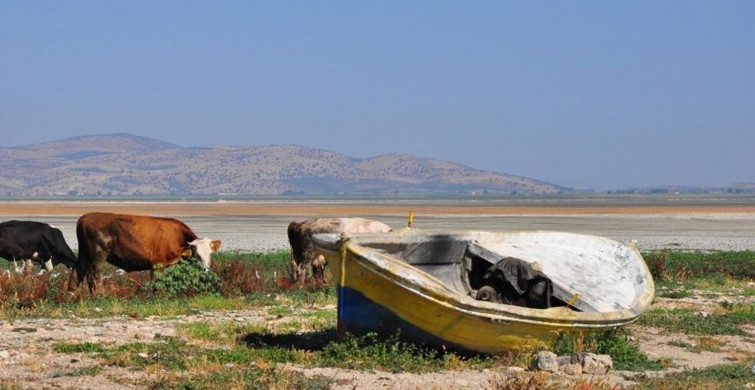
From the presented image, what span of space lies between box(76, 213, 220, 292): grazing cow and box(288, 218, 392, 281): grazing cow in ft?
11.7

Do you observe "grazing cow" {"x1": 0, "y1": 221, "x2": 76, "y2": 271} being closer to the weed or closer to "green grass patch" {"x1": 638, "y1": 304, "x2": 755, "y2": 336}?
the weed

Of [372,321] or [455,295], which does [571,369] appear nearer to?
[455,295]

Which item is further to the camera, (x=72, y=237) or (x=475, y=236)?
(x=72, y=237)

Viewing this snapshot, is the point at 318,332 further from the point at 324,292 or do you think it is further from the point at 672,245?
the point at 672,245

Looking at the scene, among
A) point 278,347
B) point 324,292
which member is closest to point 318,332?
point 278,347

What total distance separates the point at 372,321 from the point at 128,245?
795 centimetres

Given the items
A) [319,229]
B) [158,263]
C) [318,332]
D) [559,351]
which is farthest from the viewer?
[319,229]

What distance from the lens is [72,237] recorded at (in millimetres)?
43500

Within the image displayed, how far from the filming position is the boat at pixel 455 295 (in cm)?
1188

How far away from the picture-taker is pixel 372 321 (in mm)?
12266

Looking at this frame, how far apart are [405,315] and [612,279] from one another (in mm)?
3945

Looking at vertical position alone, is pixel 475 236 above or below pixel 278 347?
above

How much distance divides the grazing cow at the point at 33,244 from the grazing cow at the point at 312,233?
4.66 metres

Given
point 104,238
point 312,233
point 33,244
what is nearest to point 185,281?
point 104,238
